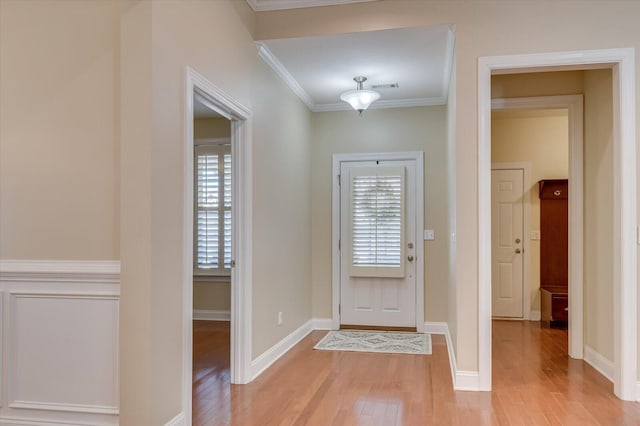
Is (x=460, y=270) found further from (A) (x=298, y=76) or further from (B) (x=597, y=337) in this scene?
(A) (x=298, y=76)

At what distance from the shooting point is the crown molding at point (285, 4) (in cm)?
394

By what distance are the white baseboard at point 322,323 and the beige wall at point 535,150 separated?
2.82 meters

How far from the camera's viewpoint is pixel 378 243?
5.90 m

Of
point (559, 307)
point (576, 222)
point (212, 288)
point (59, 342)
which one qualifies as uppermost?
point (576, 222)

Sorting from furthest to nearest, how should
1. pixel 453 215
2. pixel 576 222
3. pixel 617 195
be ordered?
1. pixel 576 222
2. pixel 453 215
3. pixel 617 195

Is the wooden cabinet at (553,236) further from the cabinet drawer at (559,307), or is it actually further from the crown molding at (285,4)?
the crown molding at (285,4)

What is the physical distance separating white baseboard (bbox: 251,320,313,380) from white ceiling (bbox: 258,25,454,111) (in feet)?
8.80

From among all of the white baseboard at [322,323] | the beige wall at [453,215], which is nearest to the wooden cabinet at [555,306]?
the beige wall at [453,215]

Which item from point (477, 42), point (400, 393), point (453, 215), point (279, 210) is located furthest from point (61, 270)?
point (477, 42)

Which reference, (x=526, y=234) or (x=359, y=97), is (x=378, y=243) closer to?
(x=359, y=97)

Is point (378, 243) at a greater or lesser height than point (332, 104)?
lesser

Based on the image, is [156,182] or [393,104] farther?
[393,104]

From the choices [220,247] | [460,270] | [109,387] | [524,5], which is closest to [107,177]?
[109,387]

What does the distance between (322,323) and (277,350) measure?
154 cm
